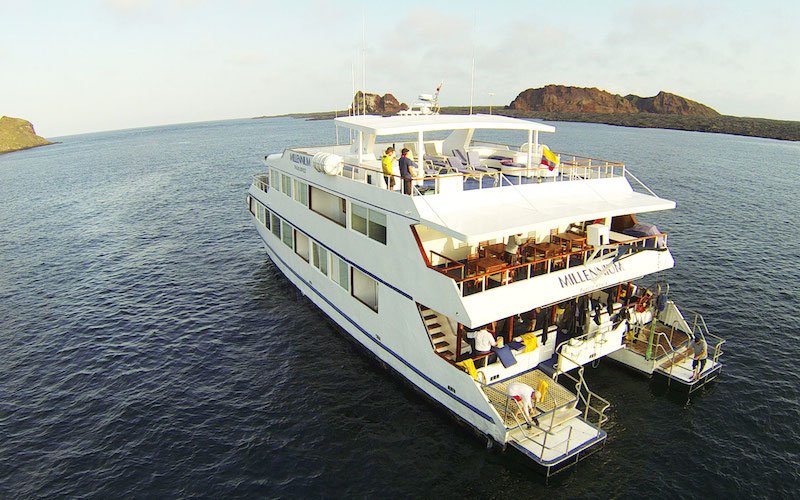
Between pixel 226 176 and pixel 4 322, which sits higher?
pixel 226 176

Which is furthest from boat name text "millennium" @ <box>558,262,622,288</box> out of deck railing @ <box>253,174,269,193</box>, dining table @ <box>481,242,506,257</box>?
deck railing @ <box>253,174,269,193</box>

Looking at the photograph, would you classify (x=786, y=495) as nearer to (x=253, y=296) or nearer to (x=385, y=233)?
(x=385, y=233)

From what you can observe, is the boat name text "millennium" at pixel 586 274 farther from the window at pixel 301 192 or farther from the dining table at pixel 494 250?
the window at pixel 301 192

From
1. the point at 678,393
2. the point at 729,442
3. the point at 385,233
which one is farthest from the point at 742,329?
the point at 385,233

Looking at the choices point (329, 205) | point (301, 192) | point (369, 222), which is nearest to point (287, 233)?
point (301, 192)

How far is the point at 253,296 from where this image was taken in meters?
26.9

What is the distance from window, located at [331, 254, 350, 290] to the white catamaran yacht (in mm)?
81

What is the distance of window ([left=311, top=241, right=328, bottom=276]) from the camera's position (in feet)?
69.7

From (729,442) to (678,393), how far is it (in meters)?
2.35

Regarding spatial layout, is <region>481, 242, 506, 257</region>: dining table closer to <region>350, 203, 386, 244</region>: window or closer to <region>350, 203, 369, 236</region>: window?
<region>350, 203, 386, 244</region>: window

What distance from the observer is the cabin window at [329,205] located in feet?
65.4

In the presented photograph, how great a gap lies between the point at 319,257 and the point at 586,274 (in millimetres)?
11541

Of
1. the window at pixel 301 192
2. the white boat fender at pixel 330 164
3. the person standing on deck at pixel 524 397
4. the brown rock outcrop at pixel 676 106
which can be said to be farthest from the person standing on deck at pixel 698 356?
the brown rock outcrop at pixel 676 106

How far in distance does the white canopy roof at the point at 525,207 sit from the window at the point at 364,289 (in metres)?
5.34
